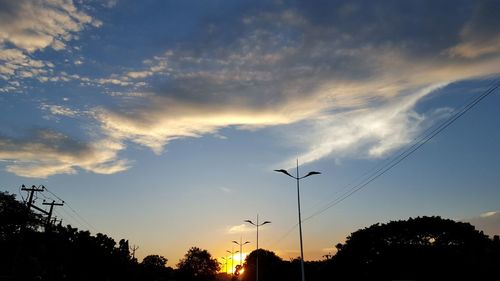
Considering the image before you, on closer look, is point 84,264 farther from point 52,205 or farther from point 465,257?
point 465,257

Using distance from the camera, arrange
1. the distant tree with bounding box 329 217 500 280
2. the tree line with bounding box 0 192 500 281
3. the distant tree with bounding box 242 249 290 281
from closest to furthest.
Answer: the tree line with bounding box 0 192 500 281 < the distant tree with bounding box 329 217 500 280 < the distant tree with bounding box 242 249 290 281

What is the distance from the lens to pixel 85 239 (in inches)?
2331

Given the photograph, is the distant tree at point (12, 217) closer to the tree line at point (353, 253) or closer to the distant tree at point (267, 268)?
the tree line at point (353, 253)

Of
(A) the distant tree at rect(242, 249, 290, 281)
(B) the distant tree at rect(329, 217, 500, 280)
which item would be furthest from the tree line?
(A) the distant tree at rect(242, 249, 290, 281)

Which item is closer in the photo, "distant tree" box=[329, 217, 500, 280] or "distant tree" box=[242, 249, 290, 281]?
"distant tree" box=[329, 217, 500, 280]

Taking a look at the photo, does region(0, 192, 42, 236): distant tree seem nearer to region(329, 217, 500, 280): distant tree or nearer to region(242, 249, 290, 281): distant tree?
region(329, 217, 500, 280): distant tree

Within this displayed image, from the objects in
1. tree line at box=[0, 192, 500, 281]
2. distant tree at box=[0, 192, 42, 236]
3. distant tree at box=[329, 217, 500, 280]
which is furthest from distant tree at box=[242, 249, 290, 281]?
distant tree at box=[0, 192, 42, 236]

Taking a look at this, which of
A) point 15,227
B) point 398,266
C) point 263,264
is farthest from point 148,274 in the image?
point 398,266

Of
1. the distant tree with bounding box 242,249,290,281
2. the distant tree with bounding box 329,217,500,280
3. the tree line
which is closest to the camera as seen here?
the tree line

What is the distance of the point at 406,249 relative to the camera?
72.9m

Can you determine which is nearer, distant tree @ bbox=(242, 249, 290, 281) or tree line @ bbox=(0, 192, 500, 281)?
tree line @ bbox=(0, 192, 500, 281)

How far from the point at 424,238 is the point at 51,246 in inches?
2426

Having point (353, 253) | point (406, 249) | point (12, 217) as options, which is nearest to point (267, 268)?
point (353, 253)

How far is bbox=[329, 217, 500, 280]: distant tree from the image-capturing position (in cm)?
6440
